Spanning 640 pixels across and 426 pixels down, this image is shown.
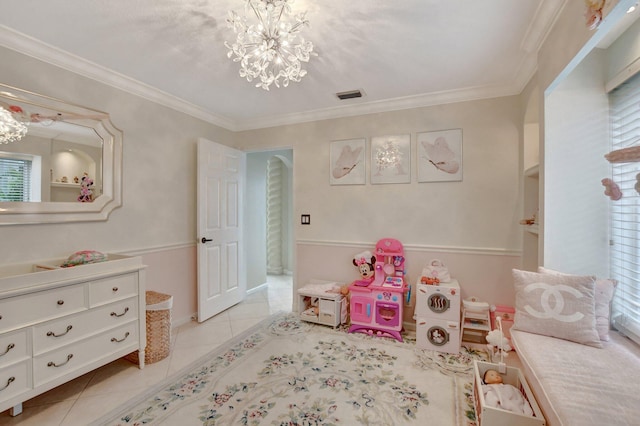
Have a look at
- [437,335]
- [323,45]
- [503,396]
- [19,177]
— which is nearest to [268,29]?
[323,45]

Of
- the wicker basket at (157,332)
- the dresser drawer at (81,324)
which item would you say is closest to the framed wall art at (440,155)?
the wicker basket at (157,332)

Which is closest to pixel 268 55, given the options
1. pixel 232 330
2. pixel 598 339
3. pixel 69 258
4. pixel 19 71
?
pixel 19 71

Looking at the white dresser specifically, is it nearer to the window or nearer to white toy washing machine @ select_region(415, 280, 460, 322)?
white toy washing machine @ select_region(415, 280, 460, 322)

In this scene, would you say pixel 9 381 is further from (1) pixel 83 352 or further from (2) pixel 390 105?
(2) pixel 390 105

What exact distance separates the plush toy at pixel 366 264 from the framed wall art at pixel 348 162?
82 centimetres

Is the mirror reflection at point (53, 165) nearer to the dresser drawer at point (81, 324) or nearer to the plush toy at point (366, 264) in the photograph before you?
the dresser drawer at point (81, 324)

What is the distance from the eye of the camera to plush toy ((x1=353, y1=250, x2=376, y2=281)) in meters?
3.04

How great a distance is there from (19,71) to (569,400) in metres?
3.58

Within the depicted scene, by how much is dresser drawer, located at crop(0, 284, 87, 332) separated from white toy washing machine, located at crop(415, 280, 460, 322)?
2602 mm

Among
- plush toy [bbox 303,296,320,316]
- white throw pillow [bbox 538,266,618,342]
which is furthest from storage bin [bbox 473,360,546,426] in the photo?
plush toy [bbox 303,296,320,316]

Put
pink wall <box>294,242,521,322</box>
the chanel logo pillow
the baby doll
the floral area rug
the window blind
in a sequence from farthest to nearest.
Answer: pink wall <box>294,242,521,322</box>, the window blind, the floral area rug, the chanel logo pillow, the baby doll

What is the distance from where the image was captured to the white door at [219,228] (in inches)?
124

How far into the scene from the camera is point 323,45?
1999 millimetres

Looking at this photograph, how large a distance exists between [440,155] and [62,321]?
131 inches
